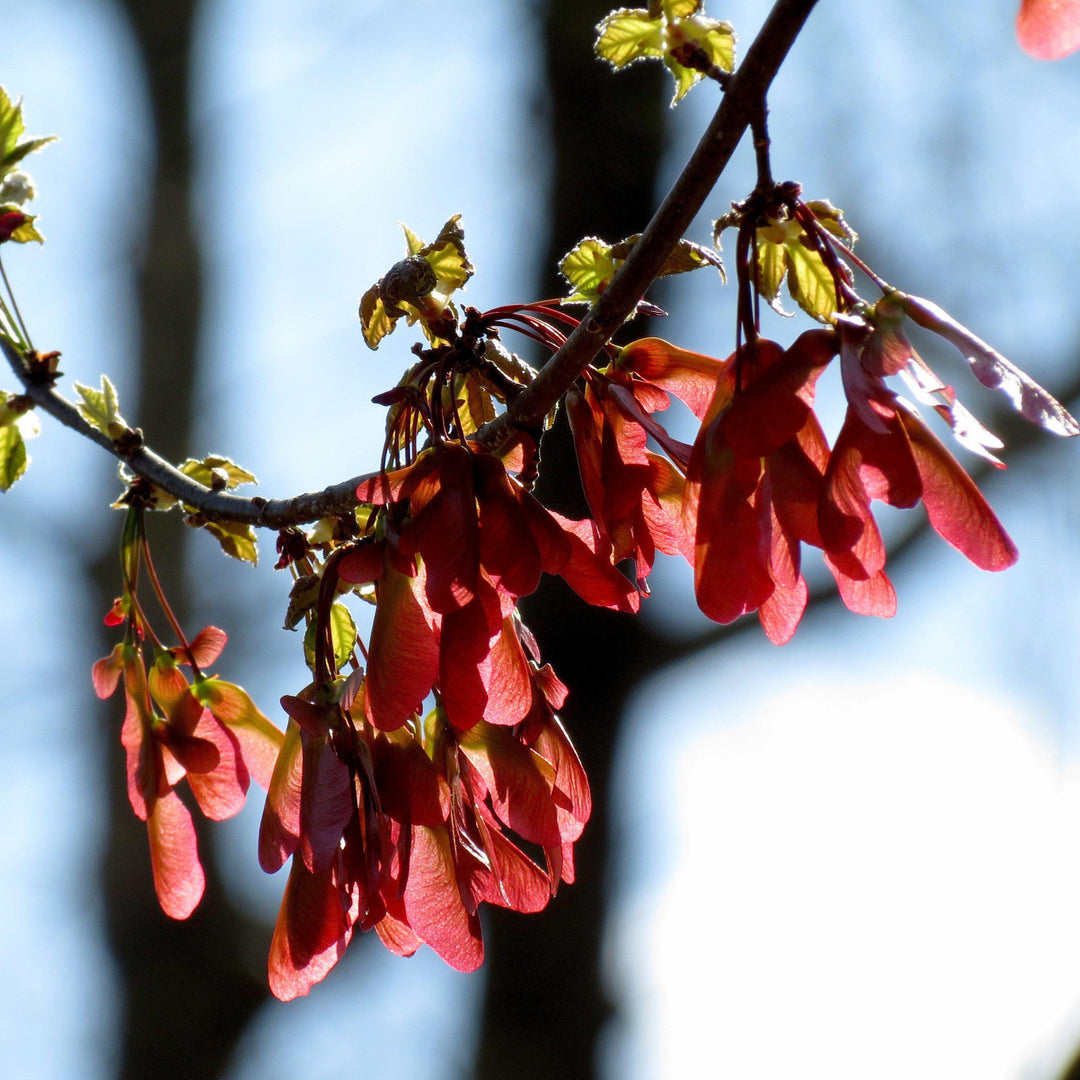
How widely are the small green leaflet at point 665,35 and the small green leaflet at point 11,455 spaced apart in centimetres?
45

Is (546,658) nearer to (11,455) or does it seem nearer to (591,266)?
(11,455)

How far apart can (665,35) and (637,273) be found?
0.12m

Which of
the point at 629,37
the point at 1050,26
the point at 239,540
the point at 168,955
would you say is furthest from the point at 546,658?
the point at 1050,26

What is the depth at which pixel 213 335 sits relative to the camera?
8.81 feet

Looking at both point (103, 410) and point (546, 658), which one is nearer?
point (103, 410)

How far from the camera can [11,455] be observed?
0.73 m

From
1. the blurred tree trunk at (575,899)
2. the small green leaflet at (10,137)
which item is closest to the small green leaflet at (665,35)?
the small green leaflet at (10,137)

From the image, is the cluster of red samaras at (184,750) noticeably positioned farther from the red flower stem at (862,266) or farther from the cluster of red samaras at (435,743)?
the red flower stem at (862,266)

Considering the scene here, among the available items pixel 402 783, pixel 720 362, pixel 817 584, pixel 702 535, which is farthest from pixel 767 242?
pixel 817 584

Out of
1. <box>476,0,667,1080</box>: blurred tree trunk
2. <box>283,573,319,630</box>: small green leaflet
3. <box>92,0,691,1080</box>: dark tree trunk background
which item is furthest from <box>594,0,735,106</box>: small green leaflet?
<box>476,0,667,1080</box>: blurred tree trunk

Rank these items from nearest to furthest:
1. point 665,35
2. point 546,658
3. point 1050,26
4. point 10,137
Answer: point 1050,26 < point 665,35 < point 10,137 < point 546,658

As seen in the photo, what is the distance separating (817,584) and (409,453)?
1.52 metres

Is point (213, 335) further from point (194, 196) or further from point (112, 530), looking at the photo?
point (112, 530)

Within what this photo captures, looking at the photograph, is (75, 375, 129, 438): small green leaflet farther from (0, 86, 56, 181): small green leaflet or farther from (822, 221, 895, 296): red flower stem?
(822, 221, 895, 296): red flower stem
